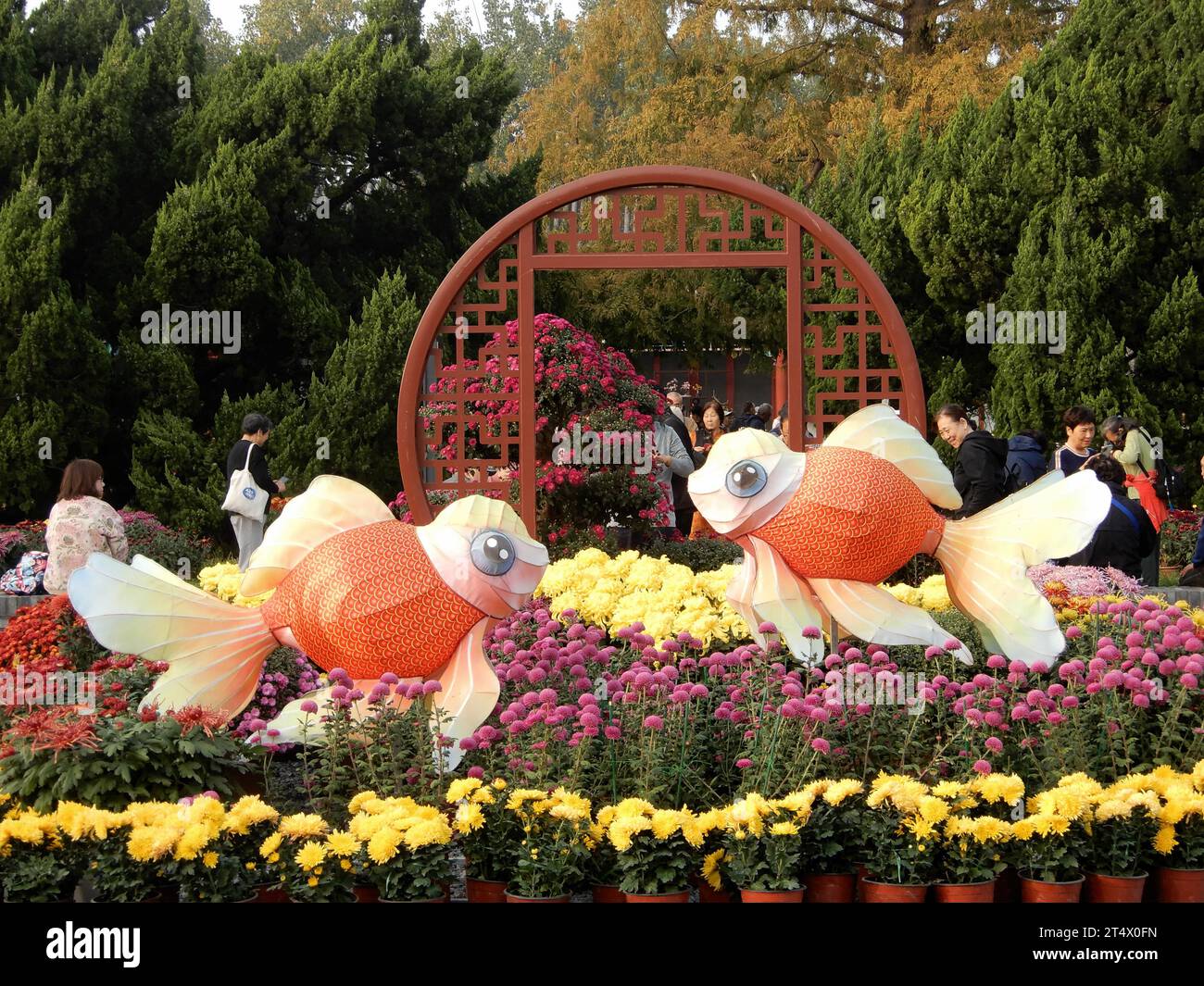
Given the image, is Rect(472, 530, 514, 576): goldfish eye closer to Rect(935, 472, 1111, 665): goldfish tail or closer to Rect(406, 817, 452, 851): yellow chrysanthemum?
Rect(406, 817, 452, 851): yellow chrysanthemum

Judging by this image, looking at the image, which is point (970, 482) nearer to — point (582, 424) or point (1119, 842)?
point (582, 424)

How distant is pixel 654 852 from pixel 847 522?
2.35 m

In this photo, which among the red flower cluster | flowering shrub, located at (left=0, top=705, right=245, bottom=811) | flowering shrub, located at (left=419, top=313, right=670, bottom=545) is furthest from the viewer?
flowering shrub, located at (left=419, top=313, right=670, bottom=545)

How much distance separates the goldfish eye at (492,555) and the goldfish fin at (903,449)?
70.7 inches

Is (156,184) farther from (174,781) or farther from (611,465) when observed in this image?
(174,781)

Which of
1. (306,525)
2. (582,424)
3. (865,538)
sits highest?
(582,424)

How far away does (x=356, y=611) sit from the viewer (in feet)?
15.4

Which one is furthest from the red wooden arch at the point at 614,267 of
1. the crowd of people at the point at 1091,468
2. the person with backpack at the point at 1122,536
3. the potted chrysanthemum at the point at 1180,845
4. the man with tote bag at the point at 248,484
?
the potted chrysanthemum at the point at 1180,845

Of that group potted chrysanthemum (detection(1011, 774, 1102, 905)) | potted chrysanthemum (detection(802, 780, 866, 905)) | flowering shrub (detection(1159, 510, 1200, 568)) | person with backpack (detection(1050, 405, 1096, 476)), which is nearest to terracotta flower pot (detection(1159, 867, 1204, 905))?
potted chrysanthemum (detection(1011, 774, 1102, 905))

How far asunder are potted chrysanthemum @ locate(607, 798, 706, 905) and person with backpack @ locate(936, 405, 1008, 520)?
4.87m

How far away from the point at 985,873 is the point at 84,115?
12.5 metres

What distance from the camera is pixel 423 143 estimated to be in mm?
15906

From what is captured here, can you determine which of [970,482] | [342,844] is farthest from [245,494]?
[342,844]

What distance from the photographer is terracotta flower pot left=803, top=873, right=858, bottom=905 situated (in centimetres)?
360
